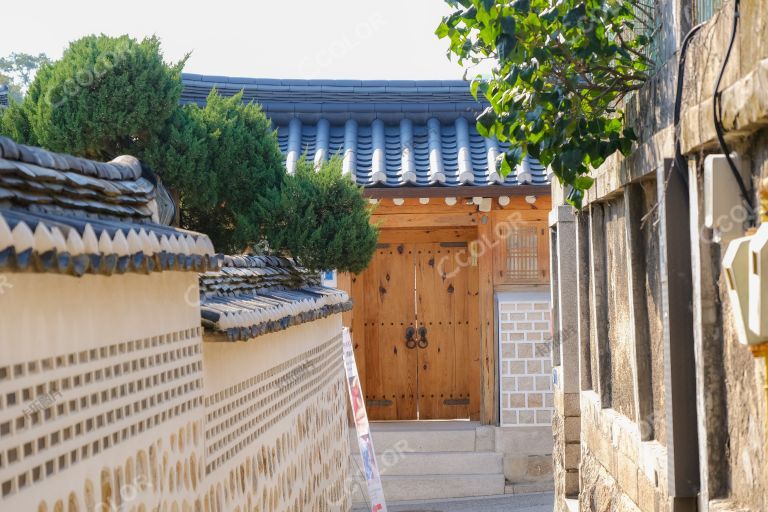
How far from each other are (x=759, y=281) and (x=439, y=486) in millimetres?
8532

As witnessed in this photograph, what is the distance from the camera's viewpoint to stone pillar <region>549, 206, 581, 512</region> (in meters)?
8.38

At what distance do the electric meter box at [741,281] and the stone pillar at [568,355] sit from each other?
15.3 ft

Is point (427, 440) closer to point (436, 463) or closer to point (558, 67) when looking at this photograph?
point (436, 463)

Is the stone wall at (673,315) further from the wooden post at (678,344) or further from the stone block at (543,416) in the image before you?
the stone block at (543,416)

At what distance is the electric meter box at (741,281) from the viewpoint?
3521 mm

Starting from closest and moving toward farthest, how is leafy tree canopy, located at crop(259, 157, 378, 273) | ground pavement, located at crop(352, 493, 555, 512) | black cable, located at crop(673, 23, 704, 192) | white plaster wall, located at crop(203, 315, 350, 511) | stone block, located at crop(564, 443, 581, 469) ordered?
black cable, located at crop(673, 23, 704, 192)
white plaster wall, located at crop(203, 315, 350, 511)
leafy tree canopy, located at crop(259, 157, 378, 273)
stone block, located at crop(564, 443, 581, 469)
ground pavement, located at crop(352, 493, 555, 512)

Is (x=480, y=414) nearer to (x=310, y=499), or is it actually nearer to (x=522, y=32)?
(x=310, y=499)

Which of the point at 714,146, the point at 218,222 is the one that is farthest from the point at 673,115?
the point at 218,222

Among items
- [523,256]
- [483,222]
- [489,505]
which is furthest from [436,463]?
[483,222]

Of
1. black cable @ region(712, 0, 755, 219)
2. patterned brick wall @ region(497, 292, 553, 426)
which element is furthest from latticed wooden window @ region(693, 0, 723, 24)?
patterned brick wall @ region(497, 292, 553, 426)

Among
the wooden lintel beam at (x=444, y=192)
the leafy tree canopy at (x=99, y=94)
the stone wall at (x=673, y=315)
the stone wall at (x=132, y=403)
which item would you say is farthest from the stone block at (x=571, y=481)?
the leafy tree canopy at (x=99, y=94)

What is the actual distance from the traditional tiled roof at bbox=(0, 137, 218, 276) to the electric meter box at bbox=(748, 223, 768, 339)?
2008 mm

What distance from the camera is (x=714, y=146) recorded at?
4254mm

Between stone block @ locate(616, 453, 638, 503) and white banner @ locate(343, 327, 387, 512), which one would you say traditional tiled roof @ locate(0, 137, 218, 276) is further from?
white banner @ locate(343, 327, 387, 512)
